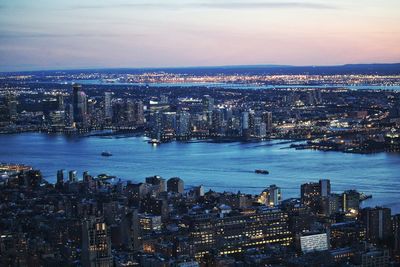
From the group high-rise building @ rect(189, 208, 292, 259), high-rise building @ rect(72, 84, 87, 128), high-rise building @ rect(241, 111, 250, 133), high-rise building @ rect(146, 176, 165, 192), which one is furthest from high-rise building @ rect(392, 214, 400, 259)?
high-rise building @ rect(72, 84, 87, 128)

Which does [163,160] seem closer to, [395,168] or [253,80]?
[395,168]

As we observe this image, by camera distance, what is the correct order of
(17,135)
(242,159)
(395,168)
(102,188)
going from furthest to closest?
(17,135) < (242,159) < (395,168) < (102,188)

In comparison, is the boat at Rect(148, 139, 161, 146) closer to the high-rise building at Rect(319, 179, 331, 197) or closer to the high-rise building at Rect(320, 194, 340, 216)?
the high-rise building at Rect(319, 179, 331, 197)

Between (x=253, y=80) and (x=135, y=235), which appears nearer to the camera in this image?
(x=135, y=235)

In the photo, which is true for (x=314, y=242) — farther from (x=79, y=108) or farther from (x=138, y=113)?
(x=79, y=108)

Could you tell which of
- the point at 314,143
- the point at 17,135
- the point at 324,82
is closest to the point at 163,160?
the point at 314,143

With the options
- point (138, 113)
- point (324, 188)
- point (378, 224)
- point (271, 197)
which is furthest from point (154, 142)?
point (378, 224)

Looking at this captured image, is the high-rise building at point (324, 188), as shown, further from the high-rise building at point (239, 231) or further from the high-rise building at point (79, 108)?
the high-rise building at point (79, 108)

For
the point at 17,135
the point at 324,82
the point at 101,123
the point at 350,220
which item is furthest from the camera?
the point at 324,82
